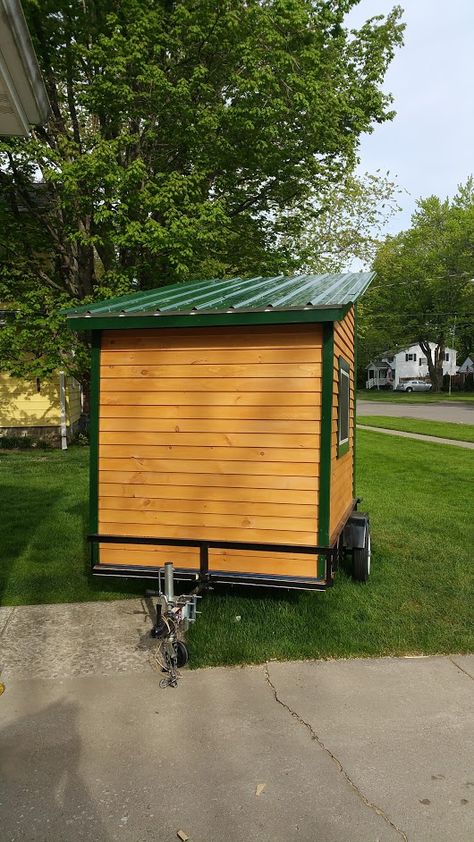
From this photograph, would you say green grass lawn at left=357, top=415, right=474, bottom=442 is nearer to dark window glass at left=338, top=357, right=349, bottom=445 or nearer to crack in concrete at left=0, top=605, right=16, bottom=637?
dark window glass at left=338, top=357, right=349, bottom=445

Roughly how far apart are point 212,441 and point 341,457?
146 cm

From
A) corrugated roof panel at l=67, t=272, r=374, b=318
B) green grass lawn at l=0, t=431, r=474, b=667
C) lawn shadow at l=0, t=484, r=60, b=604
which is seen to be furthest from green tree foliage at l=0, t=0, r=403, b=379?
corrugated roof panel at l=67, t=272, r=374, b=318

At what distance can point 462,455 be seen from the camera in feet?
50.9

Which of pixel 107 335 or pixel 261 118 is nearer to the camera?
pixel 107 335

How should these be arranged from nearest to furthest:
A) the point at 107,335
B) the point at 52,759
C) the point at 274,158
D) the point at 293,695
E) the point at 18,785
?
1. the point at 18,785
2. the point at 52,759
3. the point at 293,695
4. the point at 107,335
5. the point at 274,158

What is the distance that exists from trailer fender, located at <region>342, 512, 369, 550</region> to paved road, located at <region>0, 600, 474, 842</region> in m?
1.56

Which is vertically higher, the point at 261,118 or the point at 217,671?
the point at 261,118

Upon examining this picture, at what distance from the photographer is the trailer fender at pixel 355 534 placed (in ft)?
19.8

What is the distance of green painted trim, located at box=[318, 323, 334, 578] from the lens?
471 centimetres

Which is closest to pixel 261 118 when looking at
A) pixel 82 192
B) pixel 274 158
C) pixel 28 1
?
pixel 274 158

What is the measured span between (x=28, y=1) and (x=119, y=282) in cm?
544

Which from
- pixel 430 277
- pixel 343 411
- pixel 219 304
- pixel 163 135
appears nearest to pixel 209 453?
pixel 219 304

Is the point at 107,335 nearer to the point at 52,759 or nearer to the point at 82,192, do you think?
the point at 52,759

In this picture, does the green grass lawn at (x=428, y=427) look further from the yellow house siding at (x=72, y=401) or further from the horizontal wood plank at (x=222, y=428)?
the horizontal wood plank at (x=222, y=428)
